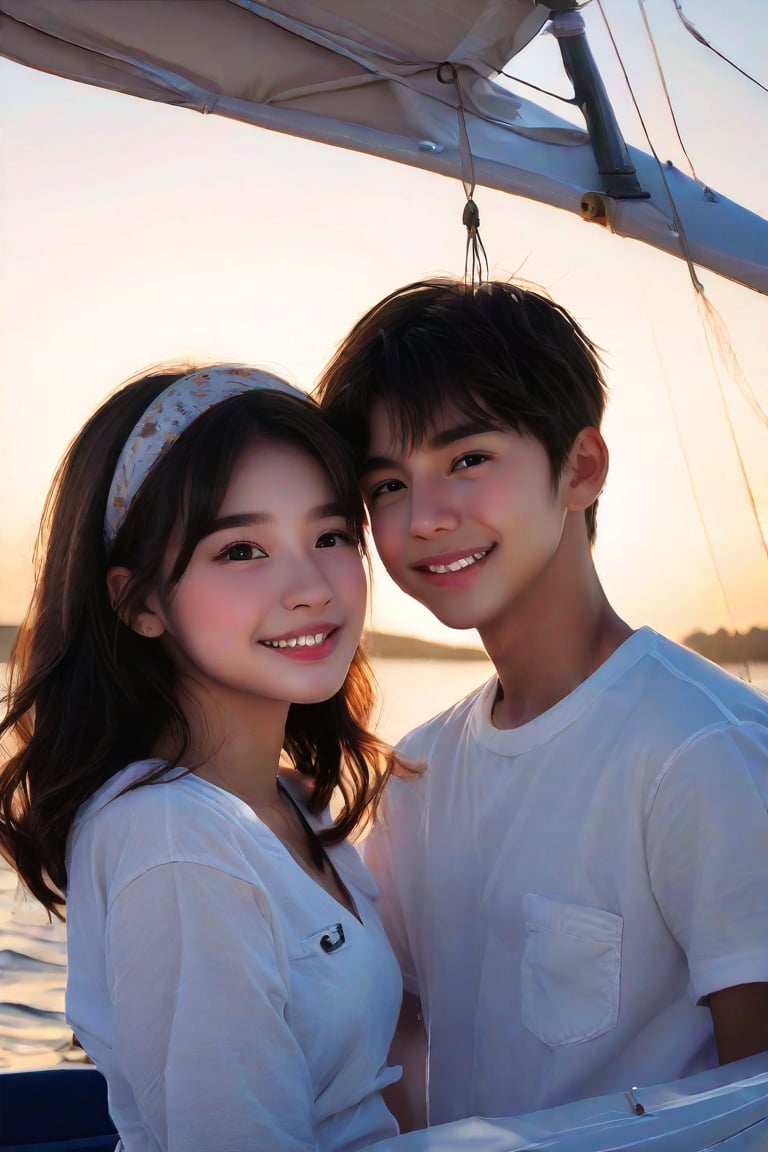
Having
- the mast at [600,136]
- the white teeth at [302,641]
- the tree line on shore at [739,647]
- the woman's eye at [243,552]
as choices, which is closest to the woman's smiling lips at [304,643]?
the white teeth at [302,641]

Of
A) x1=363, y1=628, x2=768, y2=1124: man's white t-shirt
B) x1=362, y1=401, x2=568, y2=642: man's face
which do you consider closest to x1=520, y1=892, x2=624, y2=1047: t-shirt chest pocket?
x1=363, y1=628, x2=768, y2=1124: man's white t-shirt

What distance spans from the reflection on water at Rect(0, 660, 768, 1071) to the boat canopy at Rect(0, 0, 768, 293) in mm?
933

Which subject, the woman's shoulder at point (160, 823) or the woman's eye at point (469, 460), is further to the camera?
the woman's eye at point (469, 460)

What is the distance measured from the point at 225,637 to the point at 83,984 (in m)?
0.41

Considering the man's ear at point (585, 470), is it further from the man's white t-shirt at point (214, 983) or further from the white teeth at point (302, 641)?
the man's white t-shirt at point (214, 983)

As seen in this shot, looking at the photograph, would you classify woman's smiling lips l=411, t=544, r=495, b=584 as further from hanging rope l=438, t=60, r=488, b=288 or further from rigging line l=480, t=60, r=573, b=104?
rigging line l=480, t=60, r=573, b=104

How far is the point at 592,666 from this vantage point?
60.6 inches

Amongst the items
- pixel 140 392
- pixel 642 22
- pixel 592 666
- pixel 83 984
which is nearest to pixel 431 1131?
pixel 83 984

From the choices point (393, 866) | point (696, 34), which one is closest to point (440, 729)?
point (393, 866)

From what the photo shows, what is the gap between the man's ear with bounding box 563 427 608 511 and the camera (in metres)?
1.64

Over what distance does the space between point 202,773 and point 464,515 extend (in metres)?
0.48

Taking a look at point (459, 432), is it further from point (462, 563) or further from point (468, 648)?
point (468, 648)

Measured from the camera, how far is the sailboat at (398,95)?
1.76 metres

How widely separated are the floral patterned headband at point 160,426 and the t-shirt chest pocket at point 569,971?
72 cm
